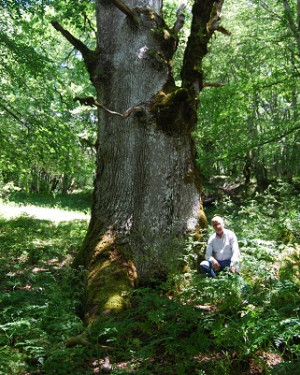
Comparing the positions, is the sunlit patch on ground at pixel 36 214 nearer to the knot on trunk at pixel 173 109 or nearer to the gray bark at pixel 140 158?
the gray bark at pixel 140 158

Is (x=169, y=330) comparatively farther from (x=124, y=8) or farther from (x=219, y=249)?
(x=124, y=8)

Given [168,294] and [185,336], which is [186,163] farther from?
[185,336]

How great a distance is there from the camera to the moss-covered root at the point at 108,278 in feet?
14.8

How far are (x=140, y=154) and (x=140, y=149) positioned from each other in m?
0.08

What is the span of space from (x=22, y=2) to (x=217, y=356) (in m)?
7.51

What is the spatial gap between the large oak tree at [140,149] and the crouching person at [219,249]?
0.52m

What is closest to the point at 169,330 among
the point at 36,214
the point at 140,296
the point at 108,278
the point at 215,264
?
the point at 140,296

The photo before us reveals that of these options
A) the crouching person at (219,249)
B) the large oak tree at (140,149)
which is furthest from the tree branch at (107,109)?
the crouching person at (219,249)

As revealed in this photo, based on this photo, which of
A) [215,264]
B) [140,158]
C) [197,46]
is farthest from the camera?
[197,46]

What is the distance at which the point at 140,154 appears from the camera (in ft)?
18.5

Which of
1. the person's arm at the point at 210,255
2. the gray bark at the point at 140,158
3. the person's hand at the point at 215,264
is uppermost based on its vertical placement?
the gray bark at the point at 140,158

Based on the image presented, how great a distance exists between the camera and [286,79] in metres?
9.84

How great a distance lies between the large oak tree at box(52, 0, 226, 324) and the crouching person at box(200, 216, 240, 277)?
525 mm

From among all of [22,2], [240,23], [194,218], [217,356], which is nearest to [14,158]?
[22,2]
